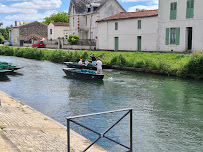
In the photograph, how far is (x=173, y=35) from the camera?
3428 cm

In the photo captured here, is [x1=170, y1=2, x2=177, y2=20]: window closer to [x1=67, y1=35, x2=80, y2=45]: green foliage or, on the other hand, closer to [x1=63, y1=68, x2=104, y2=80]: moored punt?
[x1=63, y1=68, x2=104, y2=80]: moored punt

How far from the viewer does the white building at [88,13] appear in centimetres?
5631

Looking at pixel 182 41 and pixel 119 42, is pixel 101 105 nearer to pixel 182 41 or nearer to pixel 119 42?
pixel 182 41

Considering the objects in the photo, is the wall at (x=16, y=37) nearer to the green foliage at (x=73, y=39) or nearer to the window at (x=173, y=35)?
the green foliage at (x=73, y=39)

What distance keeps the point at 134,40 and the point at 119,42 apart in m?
3.29

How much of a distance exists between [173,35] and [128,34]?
885 centimetres

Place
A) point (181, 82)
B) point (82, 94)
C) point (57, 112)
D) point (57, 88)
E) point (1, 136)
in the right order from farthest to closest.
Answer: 1. point (181, 82)
2. point (57, 88)
3. point (82, 94)
4. point (57, 112)
5. point (1, 136)

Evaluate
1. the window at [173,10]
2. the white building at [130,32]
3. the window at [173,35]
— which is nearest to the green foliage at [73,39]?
the white building at [130,32]

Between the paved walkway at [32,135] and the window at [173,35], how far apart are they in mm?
25100

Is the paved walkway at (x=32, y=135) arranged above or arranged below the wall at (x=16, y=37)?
below

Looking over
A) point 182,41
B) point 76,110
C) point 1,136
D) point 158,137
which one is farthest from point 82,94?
point 182,41

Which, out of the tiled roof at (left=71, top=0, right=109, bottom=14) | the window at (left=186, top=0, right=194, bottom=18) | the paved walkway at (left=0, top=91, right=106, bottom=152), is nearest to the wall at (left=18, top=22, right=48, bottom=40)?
the tiled roof at (left=71, top=0, right=109, bottom=14)

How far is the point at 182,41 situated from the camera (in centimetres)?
3294

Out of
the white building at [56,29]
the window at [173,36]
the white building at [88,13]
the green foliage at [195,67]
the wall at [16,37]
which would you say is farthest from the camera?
the wall at [16,37]
